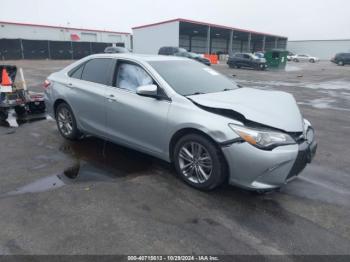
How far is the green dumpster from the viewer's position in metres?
30.0

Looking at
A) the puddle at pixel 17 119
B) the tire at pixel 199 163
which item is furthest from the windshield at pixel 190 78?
the puddle at pixel 17 119

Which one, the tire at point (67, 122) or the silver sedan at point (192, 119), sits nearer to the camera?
the silver sedan at point (192, 119)

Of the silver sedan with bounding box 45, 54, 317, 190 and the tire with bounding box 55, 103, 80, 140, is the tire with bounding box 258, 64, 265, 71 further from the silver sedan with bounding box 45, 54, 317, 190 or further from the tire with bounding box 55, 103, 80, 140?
the tire with bounding box 55, 103, 80, 140

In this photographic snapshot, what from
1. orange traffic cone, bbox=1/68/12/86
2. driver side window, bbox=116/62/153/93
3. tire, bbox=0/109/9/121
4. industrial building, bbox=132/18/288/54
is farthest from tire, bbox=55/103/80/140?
industrial building, bbox=132/18/288/54

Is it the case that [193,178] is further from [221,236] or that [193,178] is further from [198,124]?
[221,236]

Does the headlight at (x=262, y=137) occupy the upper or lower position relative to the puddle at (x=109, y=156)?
upper

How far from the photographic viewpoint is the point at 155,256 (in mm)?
2568

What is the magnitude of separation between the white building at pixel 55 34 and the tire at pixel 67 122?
4374 centimetres

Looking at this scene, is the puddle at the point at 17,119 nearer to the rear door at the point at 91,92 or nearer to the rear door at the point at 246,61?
the rear door at the point at 91,92

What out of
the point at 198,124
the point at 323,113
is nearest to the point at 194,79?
the point at 198,124

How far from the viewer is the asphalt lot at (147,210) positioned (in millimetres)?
2717

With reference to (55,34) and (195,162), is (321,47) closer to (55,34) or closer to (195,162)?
(55,34)

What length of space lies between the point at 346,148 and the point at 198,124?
3654 mm

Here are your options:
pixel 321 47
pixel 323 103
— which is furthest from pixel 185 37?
pixel 323 103
